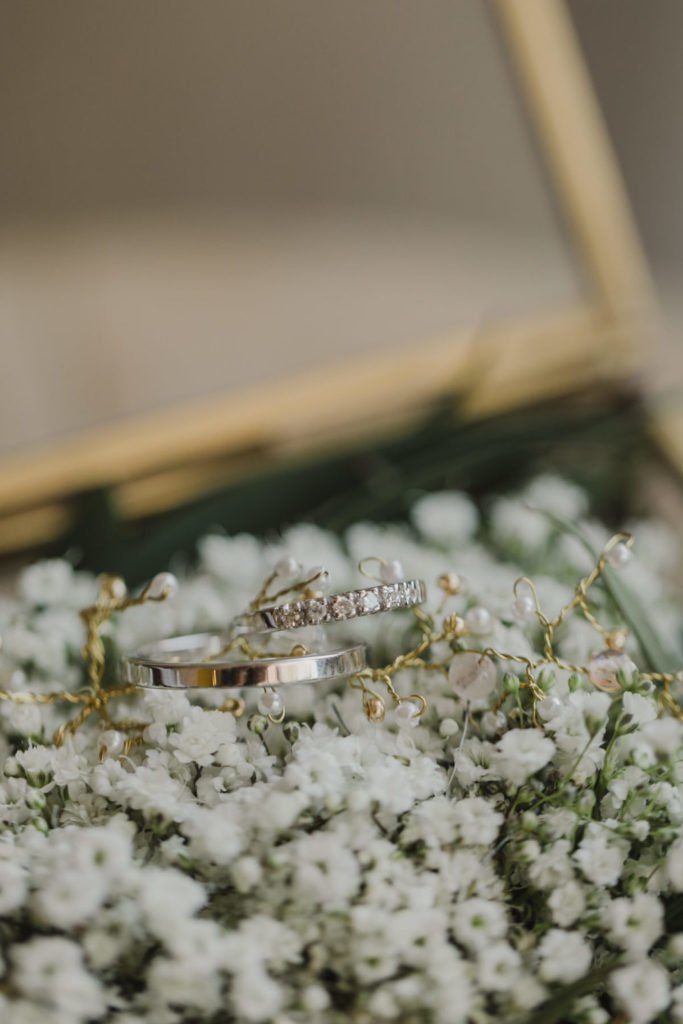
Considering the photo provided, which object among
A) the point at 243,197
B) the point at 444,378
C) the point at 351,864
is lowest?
the point at 351,864

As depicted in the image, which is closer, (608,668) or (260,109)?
(608,668)

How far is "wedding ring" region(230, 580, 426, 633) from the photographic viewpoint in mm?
479

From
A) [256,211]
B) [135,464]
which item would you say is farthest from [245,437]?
[256,211]

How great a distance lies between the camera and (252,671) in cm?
45

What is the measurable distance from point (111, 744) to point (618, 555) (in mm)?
283

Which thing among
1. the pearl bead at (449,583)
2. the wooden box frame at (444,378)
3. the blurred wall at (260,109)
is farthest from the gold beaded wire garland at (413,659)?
the blurred wall at (260,109)

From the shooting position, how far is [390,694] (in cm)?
49

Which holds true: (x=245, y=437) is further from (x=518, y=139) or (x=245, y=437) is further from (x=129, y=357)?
(x=518, y=139)

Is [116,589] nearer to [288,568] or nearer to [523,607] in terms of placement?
[288,568]

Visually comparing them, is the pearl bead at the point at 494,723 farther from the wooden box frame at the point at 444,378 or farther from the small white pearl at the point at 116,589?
the wooden box frame at the point at 444,378

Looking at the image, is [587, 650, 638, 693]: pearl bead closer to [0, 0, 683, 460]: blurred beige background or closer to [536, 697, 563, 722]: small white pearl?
[536, 697, 563, 722]: small white pearl

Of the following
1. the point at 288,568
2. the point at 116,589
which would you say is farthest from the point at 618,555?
the point at 116,589

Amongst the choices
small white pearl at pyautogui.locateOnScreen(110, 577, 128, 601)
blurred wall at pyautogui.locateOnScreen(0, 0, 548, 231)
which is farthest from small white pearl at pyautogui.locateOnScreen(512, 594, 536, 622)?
blurred wall at pyautogui.locateOnScreen(0, 0, 548, 231)

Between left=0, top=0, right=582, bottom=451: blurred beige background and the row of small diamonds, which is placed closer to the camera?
the row of small diamonds
